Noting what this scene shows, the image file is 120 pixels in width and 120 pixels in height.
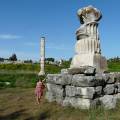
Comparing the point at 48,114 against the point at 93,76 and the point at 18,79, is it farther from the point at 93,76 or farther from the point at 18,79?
the point at 18,79

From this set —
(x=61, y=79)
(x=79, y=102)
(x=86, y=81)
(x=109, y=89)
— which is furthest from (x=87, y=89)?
(x=61, y=79)

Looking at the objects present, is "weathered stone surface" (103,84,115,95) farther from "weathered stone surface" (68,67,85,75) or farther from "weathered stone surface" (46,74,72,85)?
"weathered stone surface" (46,74,72,85)

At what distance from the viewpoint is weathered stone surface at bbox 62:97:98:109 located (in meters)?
11.9

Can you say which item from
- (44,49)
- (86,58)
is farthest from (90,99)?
(44,49)

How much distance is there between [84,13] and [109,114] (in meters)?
3.92

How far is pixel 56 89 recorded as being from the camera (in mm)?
13148

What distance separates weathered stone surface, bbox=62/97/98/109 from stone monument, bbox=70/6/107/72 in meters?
1.25

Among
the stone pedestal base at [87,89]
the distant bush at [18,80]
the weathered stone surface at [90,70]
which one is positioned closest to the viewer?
the stone pedestal base at [87,89]

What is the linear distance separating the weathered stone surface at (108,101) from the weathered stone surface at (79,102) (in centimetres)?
31

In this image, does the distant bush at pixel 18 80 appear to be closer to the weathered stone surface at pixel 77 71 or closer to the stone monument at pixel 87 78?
the stone monument at pixel 87 78

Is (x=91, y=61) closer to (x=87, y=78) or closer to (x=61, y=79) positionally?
(x=87, y=78)

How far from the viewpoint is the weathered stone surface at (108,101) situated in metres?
12.2

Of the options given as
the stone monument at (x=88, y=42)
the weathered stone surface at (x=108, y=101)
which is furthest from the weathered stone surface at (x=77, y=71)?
the weathered stone surface at (x=108, y=101)

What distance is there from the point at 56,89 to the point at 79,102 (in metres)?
1.29
